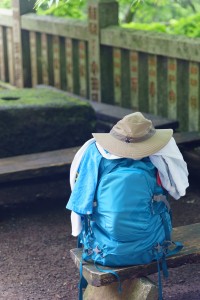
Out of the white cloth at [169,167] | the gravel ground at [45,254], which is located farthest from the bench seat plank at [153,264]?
the gravel ground at [45,254]

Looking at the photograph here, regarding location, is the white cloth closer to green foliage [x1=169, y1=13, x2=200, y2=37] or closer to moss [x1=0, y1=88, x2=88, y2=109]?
moss [x1=0, y1=88, x2=88, y2=109]

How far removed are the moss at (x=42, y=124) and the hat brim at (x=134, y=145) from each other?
2676 mm

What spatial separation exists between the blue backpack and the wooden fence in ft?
11.2

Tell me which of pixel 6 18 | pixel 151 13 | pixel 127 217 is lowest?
pixel 151 13

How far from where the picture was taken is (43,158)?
6.48m

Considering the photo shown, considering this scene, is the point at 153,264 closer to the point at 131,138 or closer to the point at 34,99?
the point at 131,138

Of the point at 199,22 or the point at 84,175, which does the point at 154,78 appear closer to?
the point at 199,22

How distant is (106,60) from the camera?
28.9 feet

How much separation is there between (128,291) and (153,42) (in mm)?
4078

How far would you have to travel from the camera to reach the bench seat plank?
13.5ft

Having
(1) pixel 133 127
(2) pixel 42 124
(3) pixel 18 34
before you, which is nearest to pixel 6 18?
(3) pixel 18 34

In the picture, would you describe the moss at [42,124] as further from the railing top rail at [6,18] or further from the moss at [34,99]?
the railing top rail at [6,18]

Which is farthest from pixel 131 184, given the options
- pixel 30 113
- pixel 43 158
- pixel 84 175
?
pixel 30 113

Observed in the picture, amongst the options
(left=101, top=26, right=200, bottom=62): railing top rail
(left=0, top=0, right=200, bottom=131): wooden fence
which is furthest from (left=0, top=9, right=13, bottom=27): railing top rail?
(left=101, top=26, right=200, bottom=62): railing top rail
